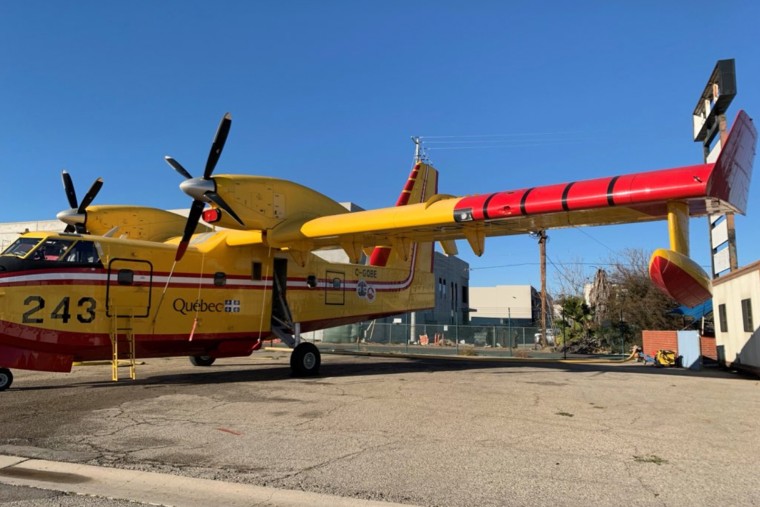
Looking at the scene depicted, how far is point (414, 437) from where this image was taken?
6.62 m

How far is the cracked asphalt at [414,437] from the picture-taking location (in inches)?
185

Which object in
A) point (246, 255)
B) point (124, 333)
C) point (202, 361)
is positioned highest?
point (246, 255)

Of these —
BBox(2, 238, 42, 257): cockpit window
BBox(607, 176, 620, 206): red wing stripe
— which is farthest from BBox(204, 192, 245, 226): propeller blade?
BBox(607, 176, 620, 206): red wing stripe

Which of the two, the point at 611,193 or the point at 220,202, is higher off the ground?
the point at 220,202

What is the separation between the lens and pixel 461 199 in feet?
40.7

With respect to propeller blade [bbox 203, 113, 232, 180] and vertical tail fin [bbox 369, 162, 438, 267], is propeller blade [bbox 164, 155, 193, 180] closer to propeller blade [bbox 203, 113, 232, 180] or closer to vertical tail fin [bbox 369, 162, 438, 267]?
propeller blade [bbox 203, 113, 232, 180]

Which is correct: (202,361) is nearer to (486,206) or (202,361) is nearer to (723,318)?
(486,206)

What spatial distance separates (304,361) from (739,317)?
45.4 ft

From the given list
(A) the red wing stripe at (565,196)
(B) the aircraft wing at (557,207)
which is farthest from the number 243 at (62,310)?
(A) the red wing stripe at (565,196)

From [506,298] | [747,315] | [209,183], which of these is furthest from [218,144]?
[506,298]

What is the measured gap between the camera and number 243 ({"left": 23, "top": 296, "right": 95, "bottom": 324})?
10.6 m

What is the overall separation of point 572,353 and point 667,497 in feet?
88.4

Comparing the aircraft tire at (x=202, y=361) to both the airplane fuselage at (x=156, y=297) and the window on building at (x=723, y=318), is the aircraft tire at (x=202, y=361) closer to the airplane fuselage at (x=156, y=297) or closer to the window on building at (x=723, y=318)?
the airplane fuselage at (x=156, y=297)

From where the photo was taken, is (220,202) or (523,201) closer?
(523,201)
